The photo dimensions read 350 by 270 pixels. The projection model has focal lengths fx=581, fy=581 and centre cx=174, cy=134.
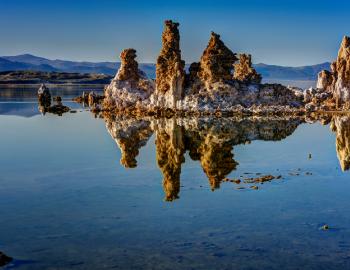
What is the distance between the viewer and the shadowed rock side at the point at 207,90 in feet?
168

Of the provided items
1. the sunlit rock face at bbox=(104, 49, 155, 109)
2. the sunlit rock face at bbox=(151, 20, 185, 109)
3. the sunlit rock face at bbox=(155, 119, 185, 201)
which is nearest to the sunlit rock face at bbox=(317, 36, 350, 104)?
the sunlit rock face at bbox=(151, 20, 185, 109)

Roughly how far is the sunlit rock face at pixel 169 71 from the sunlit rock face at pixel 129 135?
7175 mm

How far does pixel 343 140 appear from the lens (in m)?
30.2

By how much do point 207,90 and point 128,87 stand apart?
29.4 feet

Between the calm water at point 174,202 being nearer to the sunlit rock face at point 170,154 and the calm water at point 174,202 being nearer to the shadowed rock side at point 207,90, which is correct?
the sunlit rock face at point 170,154

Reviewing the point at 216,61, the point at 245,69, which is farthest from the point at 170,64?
the point at 245,69

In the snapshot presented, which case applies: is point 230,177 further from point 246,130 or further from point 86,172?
point 246,130

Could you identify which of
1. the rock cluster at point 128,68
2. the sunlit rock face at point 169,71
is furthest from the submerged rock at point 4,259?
the rock cluster at point 128,68

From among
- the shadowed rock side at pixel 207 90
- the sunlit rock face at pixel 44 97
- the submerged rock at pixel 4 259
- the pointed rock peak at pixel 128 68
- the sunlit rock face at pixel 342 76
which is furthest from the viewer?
the sunlit rock face at pixel 44 97

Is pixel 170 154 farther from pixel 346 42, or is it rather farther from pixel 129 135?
pixel 346 42

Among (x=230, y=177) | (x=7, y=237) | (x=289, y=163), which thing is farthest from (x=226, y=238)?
(x=289, y=163)

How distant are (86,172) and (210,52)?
1279 inches

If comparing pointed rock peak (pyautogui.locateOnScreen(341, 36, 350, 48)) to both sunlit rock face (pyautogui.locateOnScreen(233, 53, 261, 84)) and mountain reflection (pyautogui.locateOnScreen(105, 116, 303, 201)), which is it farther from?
mountain reflection (pyautogui.locateOnScreen(105, 116, 303, 201))

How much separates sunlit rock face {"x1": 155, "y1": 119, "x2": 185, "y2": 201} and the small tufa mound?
13238mm
